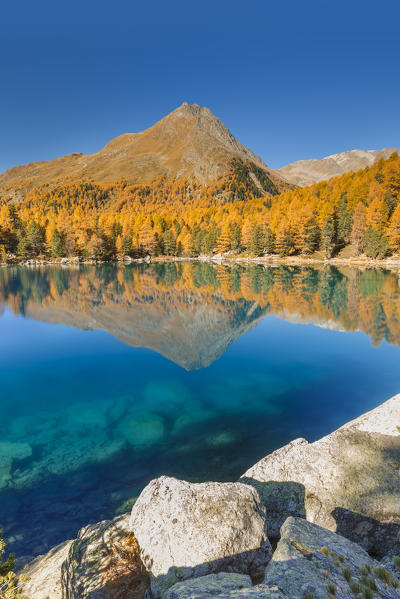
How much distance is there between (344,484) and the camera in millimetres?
6094

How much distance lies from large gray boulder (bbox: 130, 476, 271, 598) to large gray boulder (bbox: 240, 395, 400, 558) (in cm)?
146

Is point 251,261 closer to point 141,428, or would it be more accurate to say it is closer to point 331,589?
point 141,428

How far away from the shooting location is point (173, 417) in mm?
13234

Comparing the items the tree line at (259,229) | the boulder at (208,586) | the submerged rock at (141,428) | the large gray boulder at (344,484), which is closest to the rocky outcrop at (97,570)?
the boulder at (208,586)

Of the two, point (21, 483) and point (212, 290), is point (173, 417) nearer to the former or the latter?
point (21, 483)

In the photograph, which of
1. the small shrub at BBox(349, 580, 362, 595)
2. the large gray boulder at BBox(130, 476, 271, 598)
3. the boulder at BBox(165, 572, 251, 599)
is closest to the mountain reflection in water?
the large gray boulder at BBox(130, 476, 271, 598)

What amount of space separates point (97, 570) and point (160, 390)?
11.4m

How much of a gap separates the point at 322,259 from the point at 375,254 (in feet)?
53.2

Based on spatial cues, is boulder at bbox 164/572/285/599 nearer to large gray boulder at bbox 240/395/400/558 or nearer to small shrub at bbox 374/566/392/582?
small shrub at bbox 374/566/392/582

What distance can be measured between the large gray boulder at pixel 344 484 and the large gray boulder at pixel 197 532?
146cm

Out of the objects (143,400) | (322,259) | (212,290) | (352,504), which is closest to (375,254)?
(322,259)

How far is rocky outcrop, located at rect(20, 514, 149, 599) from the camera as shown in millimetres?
4652

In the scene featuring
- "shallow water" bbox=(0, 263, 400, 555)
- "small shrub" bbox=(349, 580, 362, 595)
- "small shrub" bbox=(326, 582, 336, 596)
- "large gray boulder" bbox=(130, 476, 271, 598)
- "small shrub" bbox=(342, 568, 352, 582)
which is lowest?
"shallow water" bbox=(0, 263, 400, 555)

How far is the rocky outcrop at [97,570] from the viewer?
4.65 m
